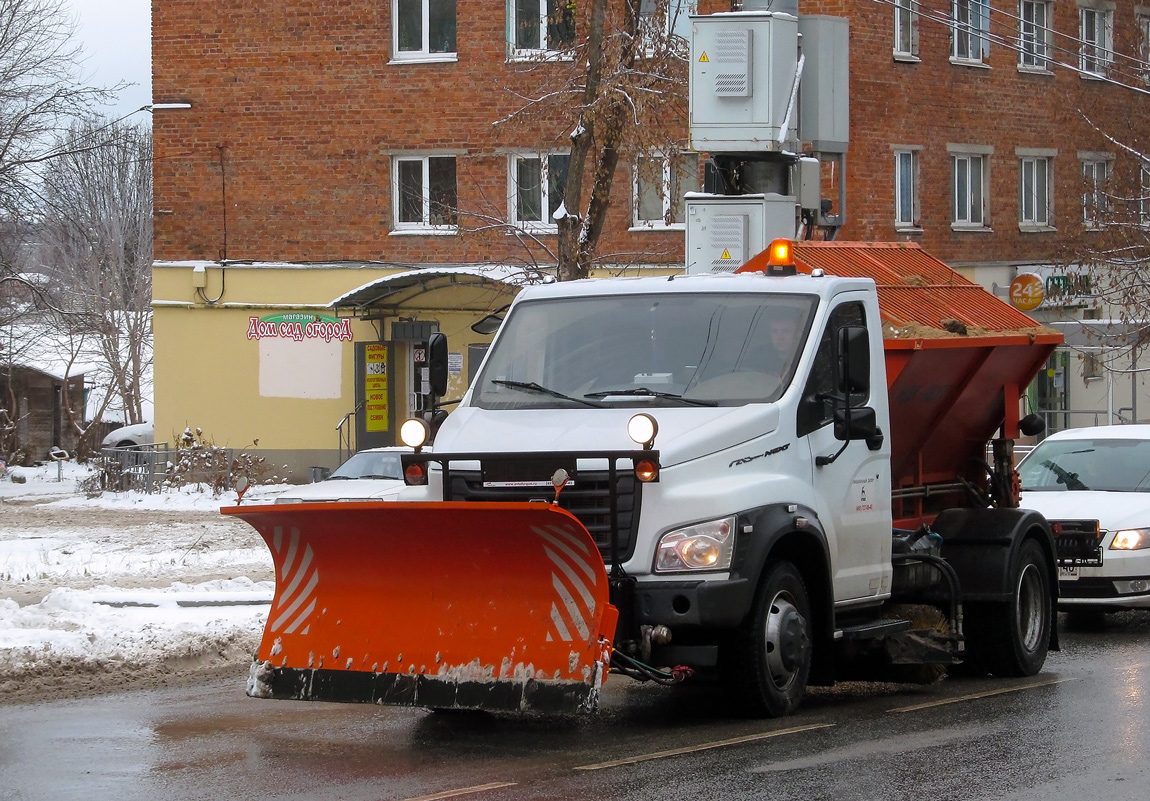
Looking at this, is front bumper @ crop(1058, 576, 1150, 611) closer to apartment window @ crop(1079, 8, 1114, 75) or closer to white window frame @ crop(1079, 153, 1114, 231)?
white window frame @ crop(1079, 153, 1114, 231)

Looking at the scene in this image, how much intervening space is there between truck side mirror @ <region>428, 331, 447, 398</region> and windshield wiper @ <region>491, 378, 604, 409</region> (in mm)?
409

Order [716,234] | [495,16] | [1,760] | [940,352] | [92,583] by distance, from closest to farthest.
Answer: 1. [1,760]
2. [940,352]
3. [716,234]
4. [92,583]
5. [495,16]

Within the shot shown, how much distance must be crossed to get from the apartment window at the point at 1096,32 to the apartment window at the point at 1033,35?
1.13 meters

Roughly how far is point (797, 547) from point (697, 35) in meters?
6.79

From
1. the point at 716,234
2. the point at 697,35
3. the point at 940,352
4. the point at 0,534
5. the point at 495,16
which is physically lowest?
the point at 0,534

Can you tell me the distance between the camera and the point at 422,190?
1172 inches

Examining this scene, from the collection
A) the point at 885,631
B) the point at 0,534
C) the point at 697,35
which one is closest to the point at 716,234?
the point at 697,35

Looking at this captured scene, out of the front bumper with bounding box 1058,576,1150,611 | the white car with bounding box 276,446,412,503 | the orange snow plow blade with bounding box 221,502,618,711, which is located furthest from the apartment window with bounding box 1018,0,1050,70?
the orange snow plow blade with bounding box 221,502,618,711

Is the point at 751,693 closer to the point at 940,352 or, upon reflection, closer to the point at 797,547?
the point at 797,547

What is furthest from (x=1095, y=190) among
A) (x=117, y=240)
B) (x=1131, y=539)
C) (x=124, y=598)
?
(x=117, y=240)

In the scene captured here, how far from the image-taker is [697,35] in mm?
14141

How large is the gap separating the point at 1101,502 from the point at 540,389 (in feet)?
20.9

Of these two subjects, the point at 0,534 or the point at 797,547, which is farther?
the point at 0,534

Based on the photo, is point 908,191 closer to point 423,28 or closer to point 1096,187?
point 1096,187
